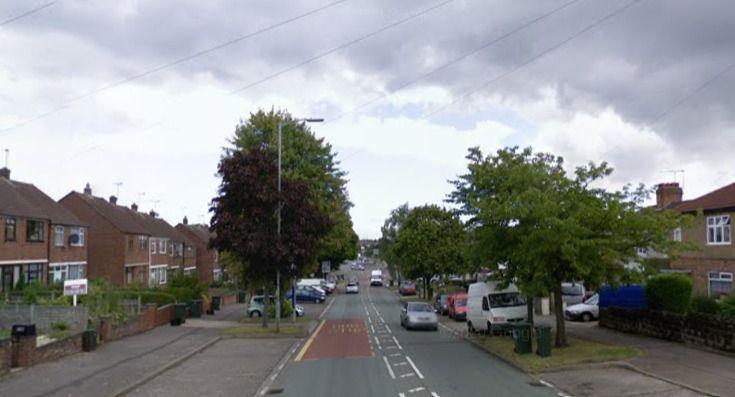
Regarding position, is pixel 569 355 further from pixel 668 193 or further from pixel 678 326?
pixel 668 193

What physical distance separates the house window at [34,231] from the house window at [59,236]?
9.13 ft

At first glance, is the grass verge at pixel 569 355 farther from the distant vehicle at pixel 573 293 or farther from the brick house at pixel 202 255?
the brick house at pixel 202 255

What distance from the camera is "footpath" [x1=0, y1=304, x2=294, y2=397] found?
695 inches

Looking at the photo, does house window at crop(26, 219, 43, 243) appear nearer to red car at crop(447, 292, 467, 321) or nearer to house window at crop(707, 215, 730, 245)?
red car at crop(447, 292, 467, 321)

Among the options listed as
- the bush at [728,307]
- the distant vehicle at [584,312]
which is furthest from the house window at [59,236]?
the bush at [728,307]

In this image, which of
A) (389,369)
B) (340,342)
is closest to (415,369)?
(389,369)

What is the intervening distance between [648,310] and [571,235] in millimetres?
7979

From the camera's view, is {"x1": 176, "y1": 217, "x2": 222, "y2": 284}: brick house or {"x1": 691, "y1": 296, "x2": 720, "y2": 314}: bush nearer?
{"x1": 691, "y1": 296, "x2": 720, "y2": 314}: bush

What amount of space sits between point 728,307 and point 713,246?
12.0 m

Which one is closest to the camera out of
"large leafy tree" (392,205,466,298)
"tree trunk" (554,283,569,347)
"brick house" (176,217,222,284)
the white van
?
"tree trunk" (554,283,569,347)

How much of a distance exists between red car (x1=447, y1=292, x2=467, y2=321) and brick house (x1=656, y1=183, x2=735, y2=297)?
1265cm

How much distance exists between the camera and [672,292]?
26.9 m

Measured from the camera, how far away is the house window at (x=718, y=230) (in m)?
32.8

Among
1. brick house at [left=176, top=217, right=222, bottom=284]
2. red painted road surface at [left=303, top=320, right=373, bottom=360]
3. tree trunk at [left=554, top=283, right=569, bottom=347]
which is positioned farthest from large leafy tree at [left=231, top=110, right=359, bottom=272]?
brick house at [left=176, top=217, right=222, bottom=284]
